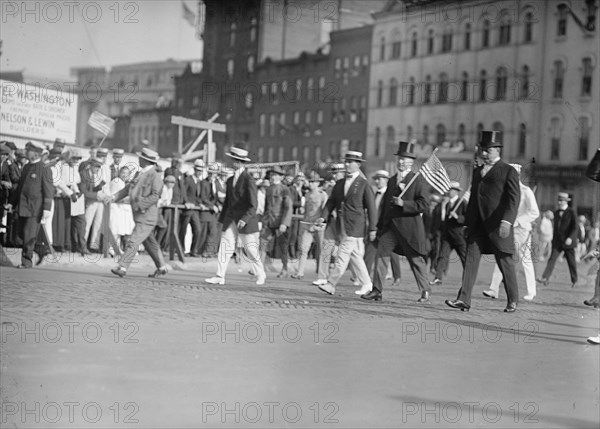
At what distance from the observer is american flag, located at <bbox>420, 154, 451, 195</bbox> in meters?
7.60

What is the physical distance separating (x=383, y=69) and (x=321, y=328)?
30768 mm

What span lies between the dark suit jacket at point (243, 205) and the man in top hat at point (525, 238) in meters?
3.10

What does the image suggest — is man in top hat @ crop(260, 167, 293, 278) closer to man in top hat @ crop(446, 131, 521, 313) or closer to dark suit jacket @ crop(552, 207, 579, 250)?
dark suit jacket @ crop(552, 207, 579, 250)

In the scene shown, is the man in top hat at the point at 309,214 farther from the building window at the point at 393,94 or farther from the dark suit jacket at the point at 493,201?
the building window at the point at 393,94

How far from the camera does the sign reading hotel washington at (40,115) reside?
58.5 feet

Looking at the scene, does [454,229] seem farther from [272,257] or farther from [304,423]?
[304,423]

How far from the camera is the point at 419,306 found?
12.5 meters

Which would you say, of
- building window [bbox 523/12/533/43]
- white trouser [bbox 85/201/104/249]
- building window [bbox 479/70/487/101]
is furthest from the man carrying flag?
building window [bbox 479/70/487/101]

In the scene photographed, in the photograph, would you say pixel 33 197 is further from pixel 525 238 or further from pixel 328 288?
pixel 525 238

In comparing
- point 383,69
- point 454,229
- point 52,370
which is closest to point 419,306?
point 454,229

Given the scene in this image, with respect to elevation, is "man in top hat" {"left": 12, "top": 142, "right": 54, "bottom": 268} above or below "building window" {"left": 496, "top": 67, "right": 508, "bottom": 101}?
below

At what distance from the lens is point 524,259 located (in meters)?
15.3

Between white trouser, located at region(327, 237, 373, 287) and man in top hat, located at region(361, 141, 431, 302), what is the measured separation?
51cm

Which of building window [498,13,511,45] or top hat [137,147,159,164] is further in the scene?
building window [498,13,511,45]
